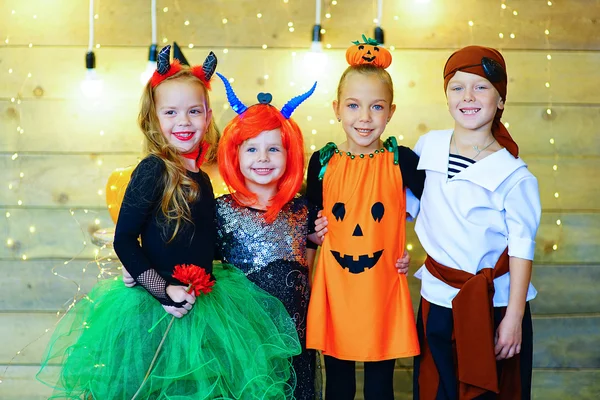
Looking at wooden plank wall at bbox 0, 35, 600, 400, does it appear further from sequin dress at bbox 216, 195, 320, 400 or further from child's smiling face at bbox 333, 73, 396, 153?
sequin dress at bbox 216, 195, 320, 400

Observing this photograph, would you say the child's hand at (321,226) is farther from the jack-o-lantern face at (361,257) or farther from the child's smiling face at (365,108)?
the child's smiling face at (365,108)

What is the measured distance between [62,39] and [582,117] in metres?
1.95

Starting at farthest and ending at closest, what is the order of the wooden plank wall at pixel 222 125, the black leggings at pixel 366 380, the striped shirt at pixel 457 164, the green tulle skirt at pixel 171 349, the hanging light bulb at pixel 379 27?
1. the wooden plank wall at pixel 222 125
2. the hanging light bulb at pixel 379 27
3. the black leggings at pixel 366 380
4. the striped shirt at pixel 457 164
5. the green tulle skirt at pixel 171 349

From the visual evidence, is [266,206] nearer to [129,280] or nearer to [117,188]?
[129,280]

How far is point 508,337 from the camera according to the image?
1.79 meters

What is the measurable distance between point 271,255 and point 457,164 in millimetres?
578

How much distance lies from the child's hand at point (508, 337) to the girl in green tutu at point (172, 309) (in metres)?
0.54

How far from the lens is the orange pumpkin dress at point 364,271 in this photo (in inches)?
75.5

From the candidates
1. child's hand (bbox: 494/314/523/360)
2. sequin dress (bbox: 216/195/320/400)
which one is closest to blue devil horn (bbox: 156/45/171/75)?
sequin dress (bbox: 216/195/320/400)

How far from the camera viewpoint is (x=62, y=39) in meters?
2.49

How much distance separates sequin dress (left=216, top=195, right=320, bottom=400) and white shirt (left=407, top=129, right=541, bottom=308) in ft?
1.27

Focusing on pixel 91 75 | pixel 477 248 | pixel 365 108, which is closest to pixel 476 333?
pixel 477 248

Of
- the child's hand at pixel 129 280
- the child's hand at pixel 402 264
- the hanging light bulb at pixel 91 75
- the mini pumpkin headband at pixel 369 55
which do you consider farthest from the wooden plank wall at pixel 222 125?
the child's hand at pixel 129 280

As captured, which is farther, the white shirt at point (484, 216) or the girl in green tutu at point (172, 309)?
the white shirt at point (484, 216)
